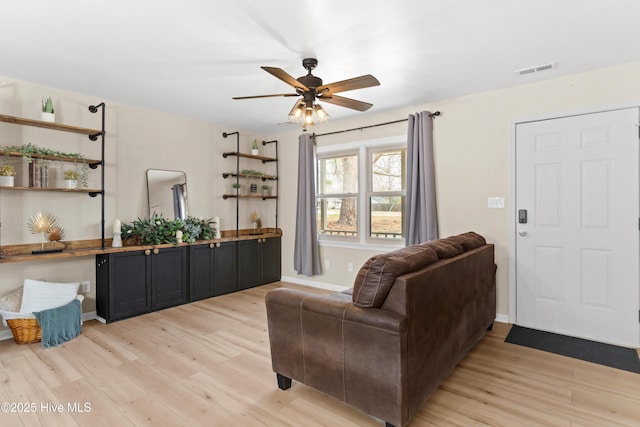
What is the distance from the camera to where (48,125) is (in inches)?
135

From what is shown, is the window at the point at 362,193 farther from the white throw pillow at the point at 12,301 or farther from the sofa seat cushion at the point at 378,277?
the white throw pillow at the point at 12,301

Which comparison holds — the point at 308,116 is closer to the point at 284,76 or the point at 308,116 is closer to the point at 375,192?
the point at 284,76

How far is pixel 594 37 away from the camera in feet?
8.23

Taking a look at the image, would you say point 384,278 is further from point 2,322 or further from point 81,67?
point 2,322

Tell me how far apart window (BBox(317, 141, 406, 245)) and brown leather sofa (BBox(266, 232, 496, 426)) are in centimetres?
217

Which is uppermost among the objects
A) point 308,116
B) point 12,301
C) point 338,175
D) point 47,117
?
point 47,117

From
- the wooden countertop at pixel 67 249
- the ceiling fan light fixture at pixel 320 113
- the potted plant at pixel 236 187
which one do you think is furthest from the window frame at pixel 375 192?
the wooden countertop at pixel 67 249

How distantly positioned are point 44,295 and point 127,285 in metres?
0.72

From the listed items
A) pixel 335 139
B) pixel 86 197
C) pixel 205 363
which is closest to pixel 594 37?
pixel 335 139

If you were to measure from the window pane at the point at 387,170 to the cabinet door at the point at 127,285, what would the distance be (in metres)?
3.04

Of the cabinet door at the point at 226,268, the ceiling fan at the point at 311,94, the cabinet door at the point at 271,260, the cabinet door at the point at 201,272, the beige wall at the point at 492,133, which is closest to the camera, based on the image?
the ceiling fan at the point at 311,94

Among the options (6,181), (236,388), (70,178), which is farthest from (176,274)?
(236,388)

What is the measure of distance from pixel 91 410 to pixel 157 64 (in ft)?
8.74

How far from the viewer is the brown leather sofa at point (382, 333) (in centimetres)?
175
